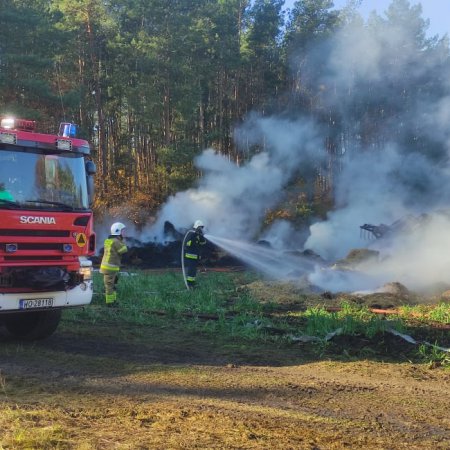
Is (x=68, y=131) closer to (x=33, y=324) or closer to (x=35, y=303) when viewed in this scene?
(x=35, y=303)

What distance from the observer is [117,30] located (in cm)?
3278

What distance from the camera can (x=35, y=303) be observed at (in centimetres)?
676

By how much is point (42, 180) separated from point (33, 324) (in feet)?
7.21

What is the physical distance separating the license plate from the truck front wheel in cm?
54

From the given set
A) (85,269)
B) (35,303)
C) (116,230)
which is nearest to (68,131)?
(85,269)

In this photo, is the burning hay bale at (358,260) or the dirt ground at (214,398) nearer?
the dirt ground at (214,398)

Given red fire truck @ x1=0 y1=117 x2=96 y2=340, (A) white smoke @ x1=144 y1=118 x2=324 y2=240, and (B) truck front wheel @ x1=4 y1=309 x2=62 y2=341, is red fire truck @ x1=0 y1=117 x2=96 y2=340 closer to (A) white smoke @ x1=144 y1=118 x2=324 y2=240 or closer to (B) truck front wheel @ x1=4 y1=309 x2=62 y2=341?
(B) truck front wheel @ x1=4 y1=309 x2=62 y2=341

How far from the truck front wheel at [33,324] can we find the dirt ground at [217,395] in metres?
0.18

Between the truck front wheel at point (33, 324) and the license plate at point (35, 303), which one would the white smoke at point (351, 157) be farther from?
the license plate at point (35, 303)

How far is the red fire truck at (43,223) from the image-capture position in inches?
259

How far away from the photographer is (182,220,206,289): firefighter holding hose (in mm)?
13188

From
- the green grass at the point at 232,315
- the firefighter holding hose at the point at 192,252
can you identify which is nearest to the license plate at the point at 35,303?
the green grass at the point at 232,315

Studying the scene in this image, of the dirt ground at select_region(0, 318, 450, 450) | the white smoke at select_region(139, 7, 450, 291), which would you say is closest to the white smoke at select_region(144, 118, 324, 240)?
the white smoke at select_region(139, 7, 450, 291)

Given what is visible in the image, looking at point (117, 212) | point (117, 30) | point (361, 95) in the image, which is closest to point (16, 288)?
point (117, 212)
